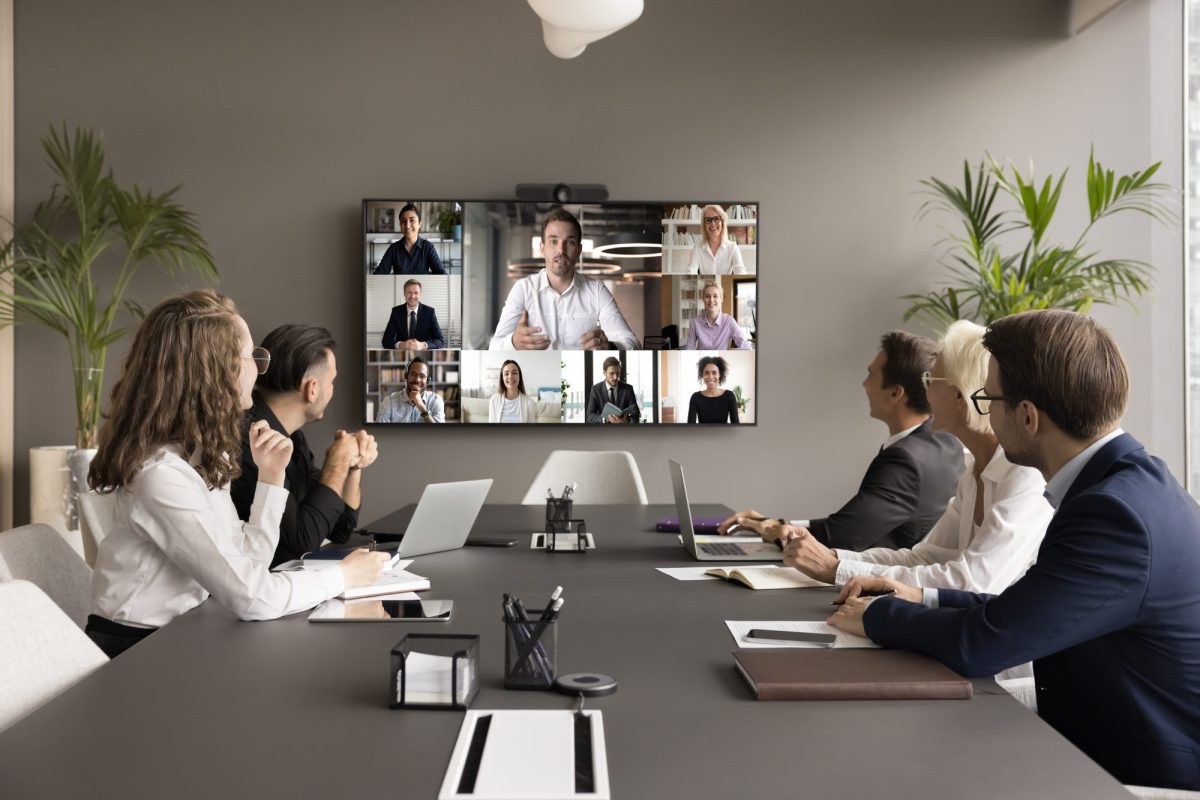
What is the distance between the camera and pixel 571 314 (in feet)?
17.4

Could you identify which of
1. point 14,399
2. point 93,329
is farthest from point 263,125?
point 14,399

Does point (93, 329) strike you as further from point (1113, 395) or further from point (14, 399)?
point (1113, 395)

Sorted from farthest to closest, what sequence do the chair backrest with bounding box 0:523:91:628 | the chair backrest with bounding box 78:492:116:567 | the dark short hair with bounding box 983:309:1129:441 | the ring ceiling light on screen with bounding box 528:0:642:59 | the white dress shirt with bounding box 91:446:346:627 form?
the chair backrest with bounding box 78:492:116:567
the ring ceiling light on screen with bounding box 528:0:642:59
the chair backrest with bounding box 0:523:91:628
the white dress shirt with bounding box 91:446:346:627
the dark short hair with bounding box 983:309:1129:441

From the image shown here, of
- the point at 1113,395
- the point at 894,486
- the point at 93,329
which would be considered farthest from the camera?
the point at 93,329

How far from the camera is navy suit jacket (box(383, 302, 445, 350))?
5.24 m

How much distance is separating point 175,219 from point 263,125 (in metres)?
0.69

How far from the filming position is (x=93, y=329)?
16.3ft

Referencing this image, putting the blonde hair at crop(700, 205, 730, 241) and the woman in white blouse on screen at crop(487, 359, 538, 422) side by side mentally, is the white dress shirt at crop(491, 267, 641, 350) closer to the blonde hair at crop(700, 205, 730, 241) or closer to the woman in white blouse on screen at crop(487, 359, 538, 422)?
the woman in white blouse on screen at crop(487, 359, 538, 422)

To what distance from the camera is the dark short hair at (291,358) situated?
3.16 m

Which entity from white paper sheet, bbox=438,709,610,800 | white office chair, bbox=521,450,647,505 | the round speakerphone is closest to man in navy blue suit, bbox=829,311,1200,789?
the round speakerphone

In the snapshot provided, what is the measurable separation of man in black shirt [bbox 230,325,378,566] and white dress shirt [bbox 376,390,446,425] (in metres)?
1.83

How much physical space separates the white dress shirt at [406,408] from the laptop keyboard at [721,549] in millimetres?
2668

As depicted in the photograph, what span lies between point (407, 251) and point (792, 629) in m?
3.85

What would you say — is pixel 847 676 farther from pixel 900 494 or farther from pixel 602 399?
pixel 602 399
